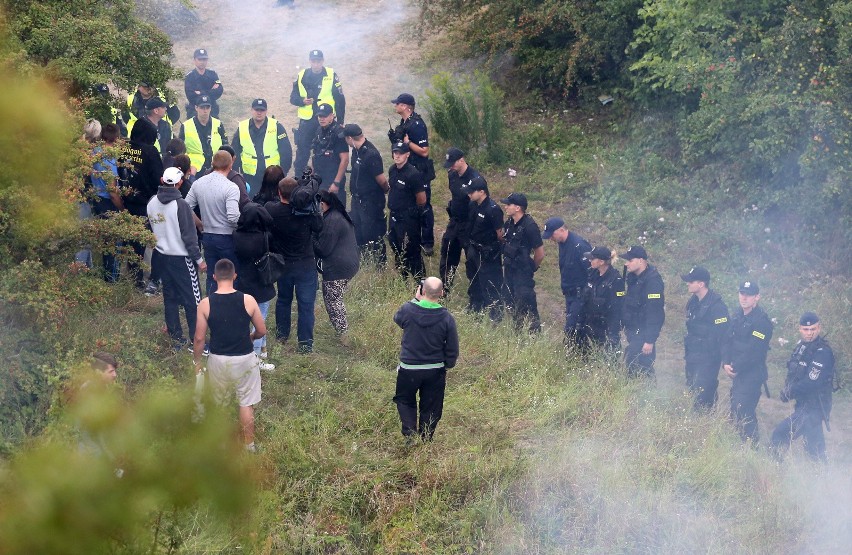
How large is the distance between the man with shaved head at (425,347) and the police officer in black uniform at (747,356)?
271cm

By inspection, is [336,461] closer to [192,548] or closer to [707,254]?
[192,548]

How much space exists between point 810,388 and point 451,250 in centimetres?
403

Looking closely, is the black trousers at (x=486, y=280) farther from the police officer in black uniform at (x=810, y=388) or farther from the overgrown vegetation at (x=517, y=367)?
the police officer in black uniform at (x=810, y=388)

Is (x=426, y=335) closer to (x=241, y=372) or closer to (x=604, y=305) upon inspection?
(x=241, y=372)

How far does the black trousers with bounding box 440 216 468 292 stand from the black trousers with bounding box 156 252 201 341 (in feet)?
10.2

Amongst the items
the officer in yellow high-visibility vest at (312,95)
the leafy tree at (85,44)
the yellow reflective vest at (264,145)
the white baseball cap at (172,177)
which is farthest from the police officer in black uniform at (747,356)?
the officer in yellow high-visibility vest at (312,95)

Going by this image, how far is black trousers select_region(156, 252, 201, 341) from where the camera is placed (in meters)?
7.55

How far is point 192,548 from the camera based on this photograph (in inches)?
142

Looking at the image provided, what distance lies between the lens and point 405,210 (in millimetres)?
9938

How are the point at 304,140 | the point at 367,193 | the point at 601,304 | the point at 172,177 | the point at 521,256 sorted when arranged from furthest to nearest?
1. the point at 304,140
2. the point at 367,193
3. the point at 521,256
4. the point at 601,304
5. the point at 172,177

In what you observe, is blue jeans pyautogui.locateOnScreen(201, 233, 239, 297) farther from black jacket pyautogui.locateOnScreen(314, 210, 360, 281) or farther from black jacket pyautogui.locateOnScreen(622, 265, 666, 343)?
black jacket pyautogui.locateOnScreen(622, 265, 666, 343)

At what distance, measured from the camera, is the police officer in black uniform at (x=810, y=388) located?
734 centimetres

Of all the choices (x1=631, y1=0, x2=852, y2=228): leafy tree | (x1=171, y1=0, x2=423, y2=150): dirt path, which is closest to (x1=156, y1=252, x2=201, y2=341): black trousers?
(x1=631, y1=0, x2=852, y2=228): leafy tree

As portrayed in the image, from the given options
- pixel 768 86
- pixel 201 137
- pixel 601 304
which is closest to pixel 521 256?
pixel 601 304
